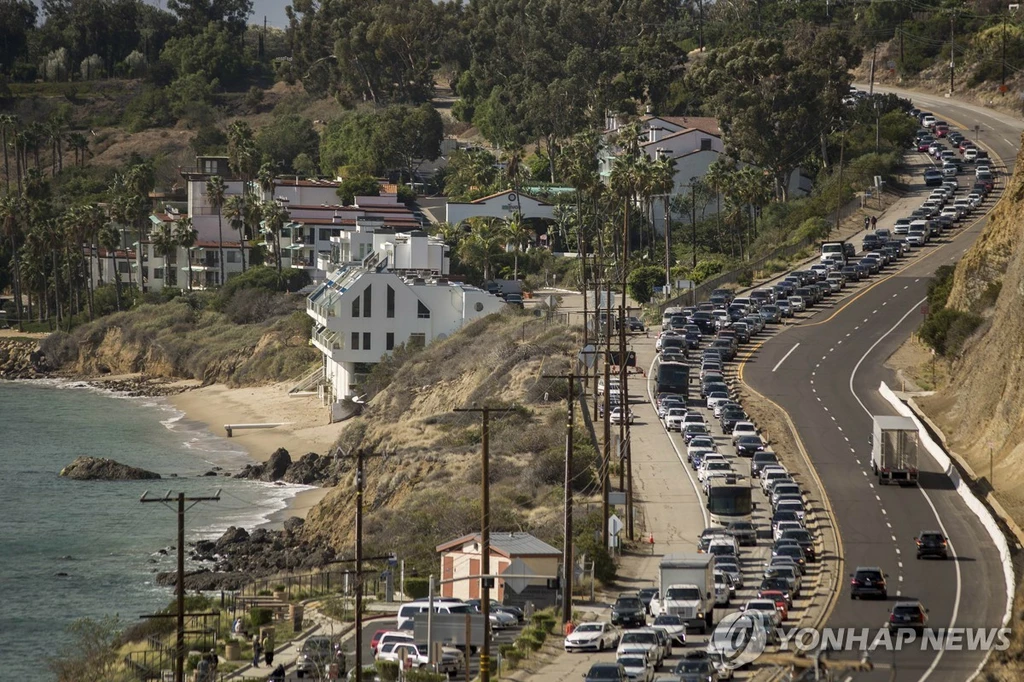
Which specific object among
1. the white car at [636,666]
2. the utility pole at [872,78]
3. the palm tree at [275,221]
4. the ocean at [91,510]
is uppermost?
the utility pole at [872,78]

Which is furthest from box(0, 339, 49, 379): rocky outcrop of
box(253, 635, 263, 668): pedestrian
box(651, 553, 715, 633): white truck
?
box(651, 553, 715, 633): white truck

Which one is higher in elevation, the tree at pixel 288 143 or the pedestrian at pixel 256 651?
the tree at pixel 288 143

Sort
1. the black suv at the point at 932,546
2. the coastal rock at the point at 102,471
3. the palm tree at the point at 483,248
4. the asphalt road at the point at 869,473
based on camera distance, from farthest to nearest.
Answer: the palm tree at the point at 483,248 < the coastal rock at the point at 102,471 < the black suv at the point at 932,546 < the asphalt road at the point at 869,473

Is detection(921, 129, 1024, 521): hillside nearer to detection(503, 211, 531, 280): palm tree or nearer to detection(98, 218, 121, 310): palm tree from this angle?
detection(503, 211, 531, 280): palm tree

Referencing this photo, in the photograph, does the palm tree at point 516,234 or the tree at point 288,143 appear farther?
the tree at point 288,143

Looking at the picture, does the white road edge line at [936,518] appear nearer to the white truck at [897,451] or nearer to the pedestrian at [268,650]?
the white truck at [897,451]

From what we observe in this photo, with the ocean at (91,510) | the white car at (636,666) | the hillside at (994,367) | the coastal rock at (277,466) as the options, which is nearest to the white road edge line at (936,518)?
the hillside at (994,367)
